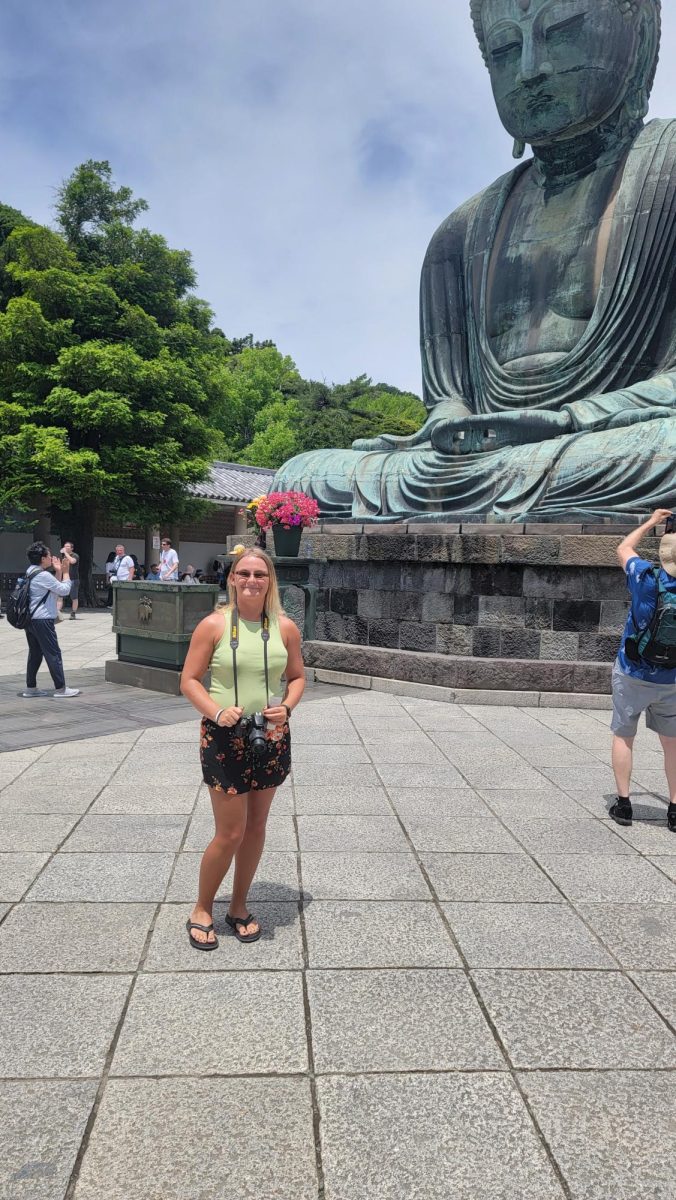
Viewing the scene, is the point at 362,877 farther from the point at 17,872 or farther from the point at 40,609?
the point at 40,609

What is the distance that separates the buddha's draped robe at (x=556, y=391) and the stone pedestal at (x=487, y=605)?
554 millimetres

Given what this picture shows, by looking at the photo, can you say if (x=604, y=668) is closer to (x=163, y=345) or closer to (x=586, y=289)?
(x=586, y=289)

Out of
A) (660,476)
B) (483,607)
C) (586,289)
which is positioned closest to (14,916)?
(483,607)

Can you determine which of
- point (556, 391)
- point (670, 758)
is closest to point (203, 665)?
point (670, 758)

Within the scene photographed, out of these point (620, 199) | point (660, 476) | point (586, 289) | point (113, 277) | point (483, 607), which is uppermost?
point (113, 277)

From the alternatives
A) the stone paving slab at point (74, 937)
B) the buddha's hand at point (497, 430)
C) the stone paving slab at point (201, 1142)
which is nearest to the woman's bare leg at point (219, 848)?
the stone paving slab at point (74, 937)

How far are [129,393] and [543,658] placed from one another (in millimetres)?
14167

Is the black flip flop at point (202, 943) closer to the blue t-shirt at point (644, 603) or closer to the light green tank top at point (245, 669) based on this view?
the light green tank top at point (245, 669)

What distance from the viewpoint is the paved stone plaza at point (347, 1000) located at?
1.79 m

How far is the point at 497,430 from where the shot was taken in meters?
9.46

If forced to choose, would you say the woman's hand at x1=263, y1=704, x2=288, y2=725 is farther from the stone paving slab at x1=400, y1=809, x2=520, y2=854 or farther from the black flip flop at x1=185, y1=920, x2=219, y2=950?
the stone paving slab at x1=400, y1=809, x2=520, y2=854

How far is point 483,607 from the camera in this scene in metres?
8.12

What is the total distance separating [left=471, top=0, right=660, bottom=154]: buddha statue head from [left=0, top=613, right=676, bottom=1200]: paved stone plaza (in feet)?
29.5

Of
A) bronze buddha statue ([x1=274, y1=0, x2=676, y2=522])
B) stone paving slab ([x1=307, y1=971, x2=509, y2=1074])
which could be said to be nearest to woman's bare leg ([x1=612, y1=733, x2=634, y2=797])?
stone paving slab ([x1=307, y1=971, x2=509, y2=1074])
